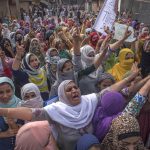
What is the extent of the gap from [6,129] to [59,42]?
372 cm

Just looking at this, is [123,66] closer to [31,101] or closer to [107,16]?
[107,16]

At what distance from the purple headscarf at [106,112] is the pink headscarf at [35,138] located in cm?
38

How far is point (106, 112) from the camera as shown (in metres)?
2.80

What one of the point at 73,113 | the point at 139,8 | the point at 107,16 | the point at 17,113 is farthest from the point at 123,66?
the point at 139,8

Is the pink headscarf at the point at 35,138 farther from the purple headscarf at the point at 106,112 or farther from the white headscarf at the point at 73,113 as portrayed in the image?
the purple headscarf at the point at 106,112

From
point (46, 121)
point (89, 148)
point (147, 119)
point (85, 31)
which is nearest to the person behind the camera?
point (89, 148)

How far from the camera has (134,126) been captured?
2.44 meters

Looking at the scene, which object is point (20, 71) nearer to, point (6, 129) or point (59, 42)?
point (6, 129)

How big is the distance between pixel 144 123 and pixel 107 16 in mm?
3605

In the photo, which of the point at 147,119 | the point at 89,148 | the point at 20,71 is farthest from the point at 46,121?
the point at 20,71

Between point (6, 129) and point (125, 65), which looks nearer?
point (6, 129)

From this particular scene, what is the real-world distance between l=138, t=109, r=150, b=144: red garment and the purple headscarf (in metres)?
0.17

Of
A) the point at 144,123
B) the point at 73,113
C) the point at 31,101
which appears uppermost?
the point at 73,113

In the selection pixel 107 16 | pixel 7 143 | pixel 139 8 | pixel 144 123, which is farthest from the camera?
pixel 139 8
